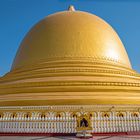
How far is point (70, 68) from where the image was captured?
47.1ft

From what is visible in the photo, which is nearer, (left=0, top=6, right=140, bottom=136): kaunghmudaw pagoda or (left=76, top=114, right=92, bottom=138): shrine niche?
(left=76, top=114, right=92, bottom=138): shrine niche

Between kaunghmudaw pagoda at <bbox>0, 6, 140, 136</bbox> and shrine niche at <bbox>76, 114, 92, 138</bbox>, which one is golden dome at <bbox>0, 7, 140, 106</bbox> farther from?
shrine niche at <bbox>76, 114, 92, 138</bbox>

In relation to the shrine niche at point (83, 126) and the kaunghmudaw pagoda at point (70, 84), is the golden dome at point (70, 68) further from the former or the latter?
the shrine niche at point (83, 126)

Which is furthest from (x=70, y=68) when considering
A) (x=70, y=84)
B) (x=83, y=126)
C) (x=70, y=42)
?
(x=83, y=126)

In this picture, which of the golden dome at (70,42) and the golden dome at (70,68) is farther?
the golden dome at (70,42)

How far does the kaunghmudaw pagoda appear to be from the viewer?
9242 millimetres

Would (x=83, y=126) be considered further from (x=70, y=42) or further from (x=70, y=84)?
(x=70, y=42)

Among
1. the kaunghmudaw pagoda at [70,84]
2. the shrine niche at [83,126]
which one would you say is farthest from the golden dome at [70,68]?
the shrine niche at [83,126]

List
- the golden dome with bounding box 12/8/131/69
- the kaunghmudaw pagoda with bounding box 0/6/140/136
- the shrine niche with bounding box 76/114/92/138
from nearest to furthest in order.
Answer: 1. the shrine niche with bounding box 76/114/92/138
2. the kaunghmudaw pagoda with bounding box 0/6/140/136
3. the golden dome with bounding box 12/8/131/69

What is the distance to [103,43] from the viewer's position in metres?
16.6

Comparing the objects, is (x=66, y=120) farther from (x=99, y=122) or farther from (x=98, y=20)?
(x=98, y=20)

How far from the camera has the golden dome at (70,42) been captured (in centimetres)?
1580

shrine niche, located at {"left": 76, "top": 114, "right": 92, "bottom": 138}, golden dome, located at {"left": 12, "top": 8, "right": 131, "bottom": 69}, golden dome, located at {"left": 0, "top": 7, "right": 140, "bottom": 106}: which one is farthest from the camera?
golden dome, located at {"left": 12, "top": 8, "right": 131, "bottom": 69}

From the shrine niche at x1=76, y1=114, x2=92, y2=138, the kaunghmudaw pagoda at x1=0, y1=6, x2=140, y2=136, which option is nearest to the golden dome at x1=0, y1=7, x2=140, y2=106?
the kaunghmudaw pagoda at x1=0, y1=6, x2=140, y2=136
